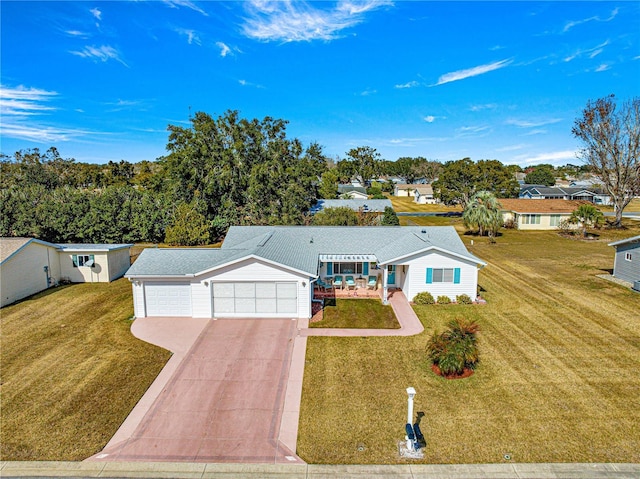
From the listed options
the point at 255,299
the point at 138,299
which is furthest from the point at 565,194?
the point at 138,299

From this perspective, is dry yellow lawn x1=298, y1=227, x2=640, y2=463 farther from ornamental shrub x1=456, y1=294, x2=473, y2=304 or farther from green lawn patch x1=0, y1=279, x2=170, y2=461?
green lawn patch x1=0, y1=279, x2=170, y2=461

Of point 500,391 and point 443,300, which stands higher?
point 443,300

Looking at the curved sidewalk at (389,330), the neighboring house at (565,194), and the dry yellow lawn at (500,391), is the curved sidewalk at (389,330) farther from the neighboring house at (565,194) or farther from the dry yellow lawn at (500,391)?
the neighboring house at (565,194)

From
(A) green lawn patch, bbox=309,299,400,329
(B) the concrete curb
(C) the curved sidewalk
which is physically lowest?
(B) the concrete curb

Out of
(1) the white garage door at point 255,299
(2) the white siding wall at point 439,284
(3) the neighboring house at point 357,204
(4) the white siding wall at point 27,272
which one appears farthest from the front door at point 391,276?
(3) the neighboring house at point 357,204

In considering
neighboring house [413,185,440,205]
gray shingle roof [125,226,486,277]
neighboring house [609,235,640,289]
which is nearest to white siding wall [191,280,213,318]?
gray shingle roof [125,226,486,277]

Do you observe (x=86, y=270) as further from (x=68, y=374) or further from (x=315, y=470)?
(x=315, y=470)
